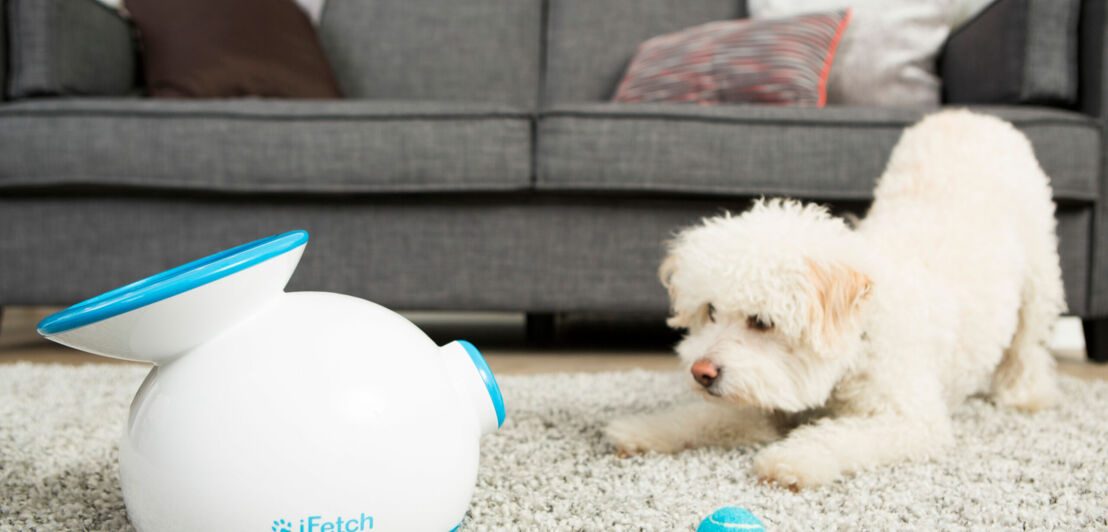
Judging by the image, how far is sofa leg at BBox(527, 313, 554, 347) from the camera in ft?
6.88

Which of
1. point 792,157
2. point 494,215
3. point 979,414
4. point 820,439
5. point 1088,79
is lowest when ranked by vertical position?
point 979,414

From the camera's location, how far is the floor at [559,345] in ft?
5.80

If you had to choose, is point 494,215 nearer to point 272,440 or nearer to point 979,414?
point 979,414

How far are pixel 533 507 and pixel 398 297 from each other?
106cm

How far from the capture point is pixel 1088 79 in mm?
1741

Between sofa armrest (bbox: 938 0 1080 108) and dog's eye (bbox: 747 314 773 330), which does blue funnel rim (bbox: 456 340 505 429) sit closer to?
dog's eye (bbox: 747 314 773 330)

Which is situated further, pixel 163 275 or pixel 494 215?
pixel 494 215

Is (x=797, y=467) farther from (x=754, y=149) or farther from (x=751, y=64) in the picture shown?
(x=751, y=64)

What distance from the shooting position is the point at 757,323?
0.99m

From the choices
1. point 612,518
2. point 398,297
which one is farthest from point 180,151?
point 612,518

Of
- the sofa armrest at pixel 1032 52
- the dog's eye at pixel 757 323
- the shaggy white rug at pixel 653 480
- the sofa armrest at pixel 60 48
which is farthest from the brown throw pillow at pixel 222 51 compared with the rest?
the sofa armrest at pixel 1032 52

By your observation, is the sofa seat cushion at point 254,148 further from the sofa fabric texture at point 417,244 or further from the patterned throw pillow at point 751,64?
the patterned throw pillow at point 751,64

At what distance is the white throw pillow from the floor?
87 cm

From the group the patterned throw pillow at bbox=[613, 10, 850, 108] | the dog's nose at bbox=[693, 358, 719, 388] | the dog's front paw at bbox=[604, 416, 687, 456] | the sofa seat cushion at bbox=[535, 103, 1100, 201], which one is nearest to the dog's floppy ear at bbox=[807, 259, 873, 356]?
the dog's nose at bbox=[693, 358, 719, 388]
